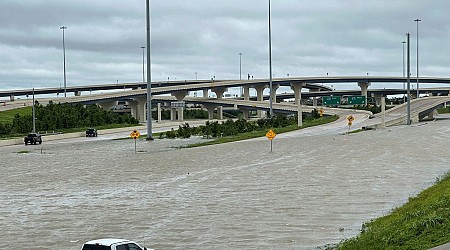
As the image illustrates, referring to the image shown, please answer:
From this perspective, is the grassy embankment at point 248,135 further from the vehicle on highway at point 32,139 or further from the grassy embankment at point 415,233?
the grassy embankment at point 415,233

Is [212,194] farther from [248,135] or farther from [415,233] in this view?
[248,135]

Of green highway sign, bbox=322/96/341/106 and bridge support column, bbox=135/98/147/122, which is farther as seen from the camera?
bridge support column, bbox=135/98/147/122

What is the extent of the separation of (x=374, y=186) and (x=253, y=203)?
256 inches

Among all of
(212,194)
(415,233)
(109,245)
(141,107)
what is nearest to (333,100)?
(141,107)

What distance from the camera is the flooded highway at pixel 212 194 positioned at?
61.6 feet

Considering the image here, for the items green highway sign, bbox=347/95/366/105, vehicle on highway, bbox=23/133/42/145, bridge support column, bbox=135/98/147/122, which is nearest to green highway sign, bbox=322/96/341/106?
green highway sign, bbox=347/95/366/105

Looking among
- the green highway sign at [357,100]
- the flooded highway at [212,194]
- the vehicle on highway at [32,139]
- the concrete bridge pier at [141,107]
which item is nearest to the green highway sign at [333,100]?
the green highway sign at [357,100]

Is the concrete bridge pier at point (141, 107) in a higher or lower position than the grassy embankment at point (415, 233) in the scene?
higher

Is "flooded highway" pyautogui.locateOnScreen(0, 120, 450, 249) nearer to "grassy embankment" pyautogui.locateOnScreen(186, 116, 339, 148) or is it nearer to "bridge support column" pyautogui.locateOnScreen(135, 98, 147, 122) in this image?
"grassy embankment" pyautogui.locateOnScreen(186, 116, 339, 148)

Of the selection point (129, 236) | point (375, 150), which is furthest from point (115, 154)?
point (129, 236)

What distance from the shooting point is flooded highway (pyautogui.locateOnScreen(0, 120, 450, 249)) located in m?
18.8

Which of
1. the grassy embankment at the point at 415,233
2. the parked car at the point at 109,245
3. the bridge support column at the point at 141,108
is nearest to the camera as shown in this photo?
the grassy embankment at the point at 415,233

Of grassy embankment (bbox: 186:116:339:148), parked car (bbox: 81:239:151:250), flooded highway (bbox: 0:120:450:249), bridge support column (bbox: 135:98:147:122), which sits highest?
bridge support column (bbox: 135:98:147:122)

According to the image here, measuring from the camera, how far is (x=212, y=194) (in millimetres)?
27719
